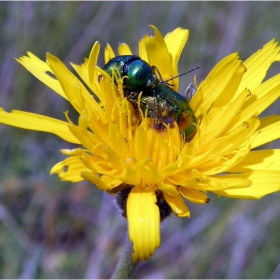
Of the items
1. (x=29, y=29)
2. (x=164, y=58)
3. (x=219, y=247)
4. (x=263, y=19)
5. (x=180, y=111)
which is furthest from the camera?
(x=263, y=19)

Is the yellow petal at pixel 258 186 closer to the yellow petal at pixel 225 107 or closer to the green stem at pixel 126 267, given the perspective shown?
the yellow petal at pixel 225 107

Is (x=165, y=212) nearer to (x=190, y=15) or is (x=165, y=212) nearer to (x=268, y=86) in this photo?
(x=268, y=86)

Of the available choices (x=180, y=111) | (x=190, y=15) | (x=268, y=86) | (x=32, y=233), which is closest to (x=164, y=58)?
(x=180, y=111)

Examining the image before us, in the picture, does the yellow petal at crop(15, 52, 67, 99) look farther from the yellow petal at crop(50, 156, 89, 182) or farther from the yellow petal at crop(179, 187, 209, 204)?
the yellow petal at crop(179, 187, 209, 204)

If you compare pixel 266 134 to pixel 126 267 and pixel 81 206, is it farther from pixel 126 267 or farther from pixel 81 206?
pixel 81 206

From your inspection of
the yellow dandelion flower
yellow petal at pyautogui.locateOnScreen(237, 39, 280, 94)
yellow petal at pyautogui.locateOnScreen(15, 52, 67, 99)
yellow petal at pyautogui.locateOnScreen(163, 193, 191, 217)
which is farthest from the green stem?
yellow petal at pyautogui.locateOnScreen(237, 39, 280, 94)

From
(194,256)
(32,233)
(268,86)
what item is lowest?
(32,233)

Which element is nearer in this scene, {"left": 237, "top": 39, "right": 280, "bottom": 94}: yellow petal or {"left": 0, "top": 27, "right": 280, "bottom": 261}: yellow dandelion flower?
{"left": 0, "top": 27, "right": 280, "bottom": 261}: yellow dandelion flower

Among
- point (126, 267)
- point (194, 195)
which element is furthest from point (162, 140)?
point (126, 267)
